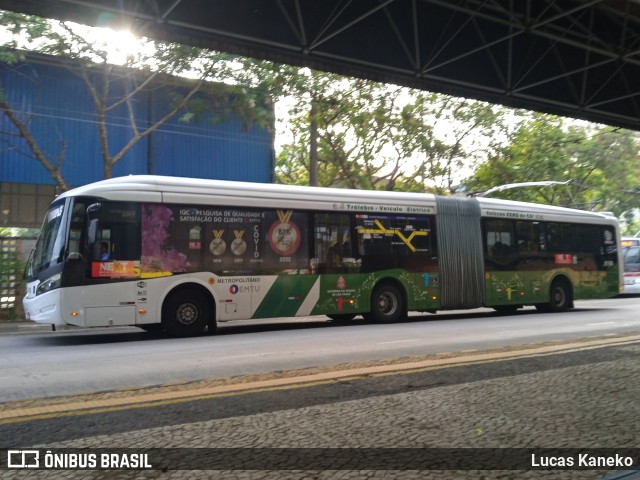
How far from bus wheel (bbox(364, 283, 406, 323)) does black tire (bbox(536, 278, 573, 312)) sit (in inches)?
229

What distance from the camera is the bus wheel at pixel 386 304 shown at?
13836mm

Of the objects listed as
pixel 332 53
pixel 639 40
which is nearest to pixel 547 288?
pixel 639 40

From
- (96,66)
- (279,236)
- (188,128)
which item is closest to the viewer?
(279,236)

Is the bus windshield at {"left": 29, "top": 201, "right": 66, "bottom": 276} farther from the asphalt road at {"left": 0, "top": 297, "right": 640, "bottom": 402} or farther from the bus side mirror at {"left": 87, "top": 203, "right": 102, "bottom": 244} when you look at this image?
the asphalt road at {"left": 0, "top": 297, "right": 640, "bottom": 402}

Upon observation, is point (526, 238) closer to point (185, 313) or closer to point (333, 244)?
point (333, 244)

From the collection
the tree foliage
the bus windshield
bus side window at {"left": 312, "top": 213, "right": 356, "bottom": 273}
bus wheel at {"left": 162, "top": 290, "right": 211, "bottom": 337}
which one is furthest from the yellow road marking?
the tree foliage

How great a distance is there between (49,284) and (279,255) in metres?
4.67

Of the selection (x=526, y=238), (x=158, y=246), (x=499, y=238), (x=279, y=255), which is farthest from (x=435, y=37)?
(x=526, y=238)

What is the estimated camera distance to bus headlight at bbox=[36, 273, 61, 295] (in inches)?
402

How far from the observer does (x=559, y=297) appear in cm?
1748

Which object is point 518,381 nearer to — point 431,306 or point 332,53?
point 332,53

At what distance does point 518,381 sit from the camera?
20.6 feet

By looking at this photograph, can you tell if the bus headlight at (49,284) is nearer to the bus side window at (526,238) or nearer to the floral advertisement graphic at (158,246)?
the floral advertisement graphic at (158,246)

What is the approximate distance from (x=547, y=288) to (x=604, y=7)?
30.0 ft
